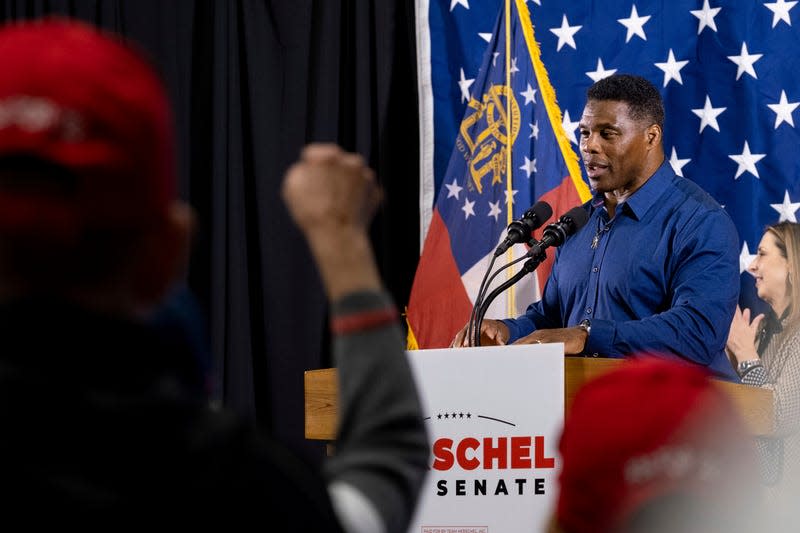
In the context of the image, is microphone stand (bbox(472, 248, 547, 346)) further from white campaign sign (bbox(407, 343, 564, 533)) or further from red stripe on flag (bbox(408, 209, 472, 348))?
red stripe on flag (bbox(408, 209, 472, 348))

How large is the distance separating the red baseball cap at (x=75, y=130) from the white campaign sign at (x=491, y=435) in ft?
6.71

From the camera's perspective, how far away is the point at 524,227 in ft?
9.91

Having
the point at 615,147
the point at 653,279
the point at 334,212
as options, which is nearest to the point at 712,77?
the point at 615,147

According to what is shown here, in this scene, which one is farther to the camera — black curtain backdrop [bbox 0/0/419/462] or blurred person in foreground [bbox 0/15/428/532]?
black curtain backdrop [bbox 0/0/419/462]

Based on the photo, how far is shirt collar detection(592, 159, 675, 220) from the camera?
11.9 ft

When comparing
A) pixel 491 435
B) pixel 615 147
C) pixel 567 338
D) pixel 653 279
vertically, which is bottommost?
pixel 491 435

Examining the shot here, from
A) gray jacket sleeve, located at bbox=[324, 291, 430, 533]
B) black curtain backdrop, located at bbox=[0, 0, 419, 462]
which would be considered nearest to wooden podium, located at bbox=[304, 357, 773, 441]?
gray jacket sleeve, located at bbox=[324, 291, 430, 533]

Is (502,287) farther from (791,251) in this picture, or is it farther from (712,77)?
(712,77)

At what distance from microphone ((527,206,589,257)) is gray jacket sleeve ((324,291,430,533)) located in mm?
2162

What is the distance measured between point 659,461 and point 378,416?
0.22m

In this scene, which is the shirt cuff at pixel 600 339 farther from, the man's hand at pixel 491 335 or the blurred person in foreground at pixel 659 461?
the blurred person in foreground at pixel 659 461

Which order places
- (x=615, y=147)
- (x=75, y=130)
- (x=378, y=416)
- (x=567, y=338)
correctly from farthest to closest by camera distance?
(x=615, y=147) → (x=567, y=338) → (x=378, y=416) → (x=75, y=130)

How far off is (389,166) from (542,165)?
86cm

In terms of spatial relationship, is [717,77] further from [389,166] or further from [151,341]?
[151,341]
